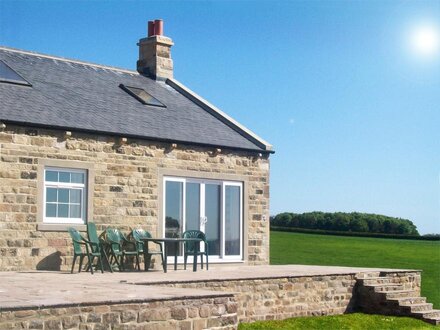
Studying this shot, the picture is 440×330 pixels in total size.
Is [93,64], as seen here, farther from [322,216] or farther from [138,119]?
[322,216]

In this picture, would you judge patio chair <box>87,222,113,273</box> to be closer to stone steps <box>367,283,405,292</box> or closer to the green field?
stone steps <box>367,283,405,292</box>

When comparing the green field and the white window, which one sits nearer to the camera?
the white window

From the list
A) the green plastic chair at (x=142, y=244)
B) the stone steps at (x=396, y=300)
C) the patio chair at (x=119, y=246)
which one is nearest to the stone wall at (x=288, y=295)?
the stone steps at (x=396, y=300)

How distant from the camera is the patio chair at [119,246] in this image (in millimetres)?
17781

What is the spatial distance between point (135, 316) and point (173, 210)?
8.91m

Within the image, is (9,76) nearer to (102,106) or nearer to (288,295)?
(102,106)

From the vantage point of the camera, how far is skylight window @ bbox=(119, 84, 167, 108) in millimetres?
21484

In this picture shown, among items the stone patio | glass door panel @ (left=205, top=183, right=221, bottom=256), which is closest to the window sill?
the stone patio

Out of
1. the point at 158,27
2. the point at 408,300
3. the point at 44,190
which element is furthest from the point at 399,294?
the point at 158,27

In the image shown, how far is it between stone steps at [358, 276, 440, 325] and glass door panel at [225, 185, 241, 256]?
375 cm

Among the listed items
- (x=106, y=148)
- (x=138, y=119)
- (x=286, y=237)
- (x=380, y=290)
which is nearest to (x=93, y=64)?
(x=138, y=119)

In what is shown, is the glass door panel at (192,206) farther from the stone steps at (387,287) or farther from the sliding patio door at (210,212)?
the stone steps at (387,287)

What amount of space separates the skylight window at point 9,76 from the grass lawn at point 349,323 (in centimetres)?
796

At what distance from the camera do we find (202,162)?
20234mm
